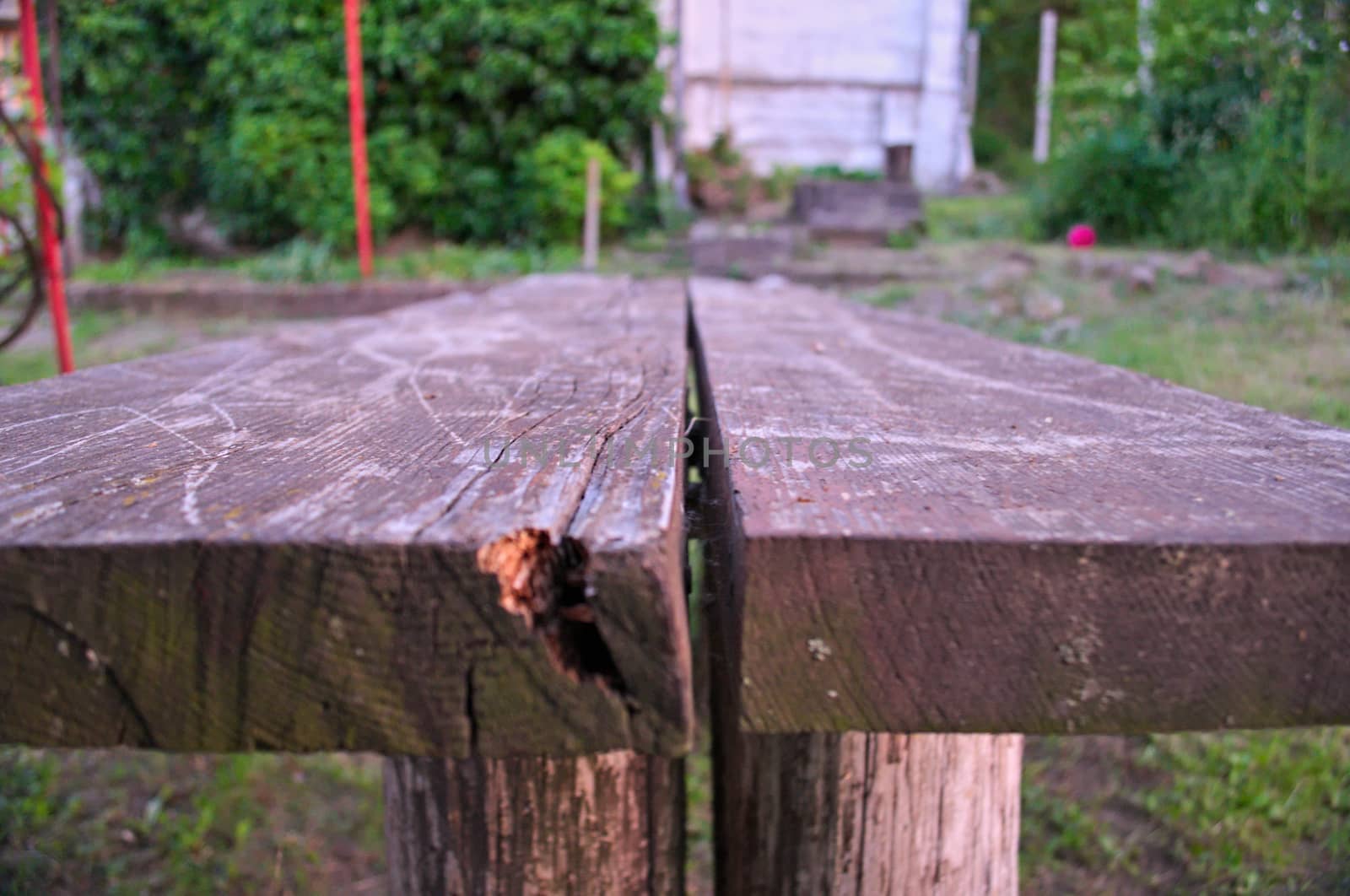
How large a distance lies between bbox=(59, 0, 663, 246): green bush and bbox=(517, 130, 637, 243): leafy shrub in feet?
0.74

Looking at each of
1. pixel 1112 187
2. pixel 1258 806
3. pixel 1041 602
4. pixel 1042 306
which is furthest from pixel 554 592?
pixel 1112 187

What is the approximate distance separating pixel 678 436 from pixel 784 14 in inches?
414

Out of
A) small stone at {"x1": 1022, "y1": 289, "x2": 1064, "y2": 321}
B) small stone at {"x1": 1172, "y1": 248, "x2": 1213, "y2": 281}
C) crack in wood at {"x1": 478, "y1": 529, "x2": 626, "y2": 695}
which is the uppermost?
small stone at {"x1": 1172, "y1": 248, "x2": 1213, "y2": 281}

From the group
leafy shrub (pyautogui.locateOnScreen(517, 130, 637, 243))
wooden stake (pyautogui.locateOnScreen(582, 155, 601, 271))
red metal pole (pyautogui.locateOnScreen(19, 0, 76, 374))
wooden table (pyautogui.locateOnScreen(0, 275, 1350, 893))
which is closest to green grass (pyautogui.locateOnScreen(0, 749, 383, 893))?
red metal pole (pyautogui.locateOnScreen(19, 0, 76, 374))

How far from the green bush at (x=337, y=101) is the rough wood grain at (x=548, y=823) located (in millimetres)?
6508

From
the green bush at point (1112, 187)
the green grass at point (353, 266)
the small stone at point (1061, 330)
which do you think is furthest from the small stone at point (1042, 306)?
the green grass at point (353, 266)

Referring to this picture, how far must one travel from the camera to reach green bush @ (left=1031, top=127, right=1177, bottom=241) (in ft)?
21.3

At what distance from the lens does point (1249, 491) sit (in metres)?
0.73

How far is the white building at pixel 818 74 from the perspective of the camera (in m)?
10.2

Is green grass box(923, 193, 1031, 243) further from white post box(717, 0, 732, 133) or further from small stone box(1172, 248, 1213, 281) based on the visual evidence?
small stone box(1172, 248, 1213, 281)

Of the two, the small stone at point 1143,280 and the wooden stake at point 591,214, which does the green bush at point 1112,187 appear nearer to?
the small stone at point 1143,280

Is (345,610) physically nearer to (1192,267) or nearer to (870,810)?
(870,810)

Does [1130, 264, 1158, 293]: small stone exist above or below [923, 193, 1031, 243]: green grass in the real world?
below

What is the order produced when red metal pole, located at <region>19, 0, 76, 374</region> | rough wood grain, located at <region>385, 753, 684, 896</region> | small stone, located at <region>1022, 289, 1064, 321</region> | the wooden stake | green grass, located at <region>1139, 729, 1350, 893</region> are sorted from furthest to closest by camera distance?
the wooden stake < small stone, located at <region>1022, 289, 1064, 321</region> < red metal pole, located at <region>19, 0, 76, 374</region> < green grass, located at <region>1139, 729, 1350, 893</region> < rough wood grain, located at <region>385, 753, 684, 896</region>
